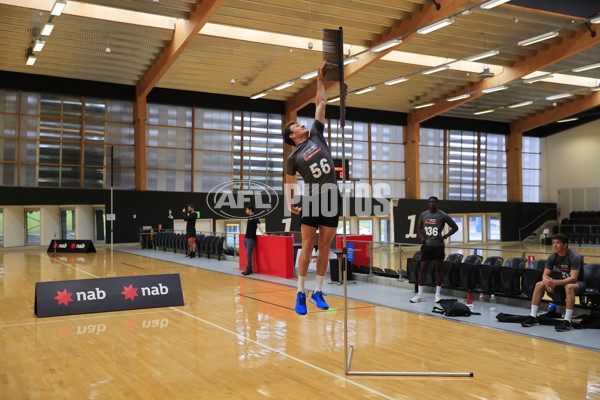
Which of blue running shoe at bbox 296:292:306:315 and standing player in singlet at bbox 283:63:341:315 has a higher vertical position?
standing player in singlet at bbox 283:63:341:315

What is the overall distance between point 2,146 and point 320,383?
75.7 feet

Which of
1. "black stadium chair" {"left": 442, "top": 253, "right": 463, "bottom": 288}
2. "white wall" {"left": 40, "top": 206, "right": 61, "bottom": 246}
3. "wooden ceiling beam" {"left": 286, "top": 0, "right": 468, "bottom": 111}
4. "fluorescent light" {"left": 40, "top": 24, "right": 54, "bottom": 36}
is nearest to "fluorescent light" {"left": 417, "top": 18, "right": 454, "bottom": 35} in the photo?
"wooden ceiling beam" {"left": 286, "top": 0, "right": 468, "bottom": 111}

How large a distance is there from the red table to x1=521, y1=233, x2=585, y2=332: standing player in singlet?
669cm

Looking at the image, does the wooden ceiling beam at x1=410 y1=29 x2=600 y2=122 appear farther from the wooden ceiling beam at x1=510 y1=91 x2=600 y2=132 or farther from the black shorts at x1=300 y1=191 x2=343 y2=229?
the black shorts at x1=300 y1=191 x2=343 y2=229

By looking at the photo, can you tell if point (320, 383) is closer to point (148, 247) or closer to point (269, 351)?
point (269, 351)

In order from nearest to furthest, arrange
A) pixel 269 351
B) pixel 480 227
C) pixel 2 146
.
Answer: pixel 269 351 → pixel 2 146 → pixel 480 227

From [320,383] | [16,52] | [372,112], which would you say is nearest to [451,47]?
[372,112]

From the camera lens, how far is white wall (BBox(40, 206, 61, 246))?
83.0 feet

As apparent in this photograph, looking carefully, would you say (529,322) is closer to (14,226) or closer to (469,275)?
(469,275)

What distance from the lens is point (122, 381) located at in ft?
16.4

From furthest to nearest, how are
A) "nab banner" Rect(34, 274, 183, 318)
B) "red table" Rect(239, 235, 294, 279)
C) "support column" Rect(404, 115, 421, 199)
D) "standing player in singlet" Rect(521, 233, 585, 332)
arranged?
"support column" Rect(404, 115, 421, 199) < "red table" Rect(239, 235, 294, 279) < "nab banner" Rect(34, 274, 183, 318) < "standing player in singlet" Rect(521, 233, 585, 332)

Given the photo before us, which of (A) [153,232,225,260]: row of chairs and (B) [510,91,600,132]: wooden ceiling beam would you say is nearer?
(A) [153,232,225,260]: row of chairs

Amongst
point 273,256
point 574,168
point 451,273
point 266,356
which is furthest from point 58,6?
point 574,168

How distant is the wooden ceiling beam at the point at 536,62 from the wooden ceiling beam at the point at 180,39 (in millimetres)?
13297
